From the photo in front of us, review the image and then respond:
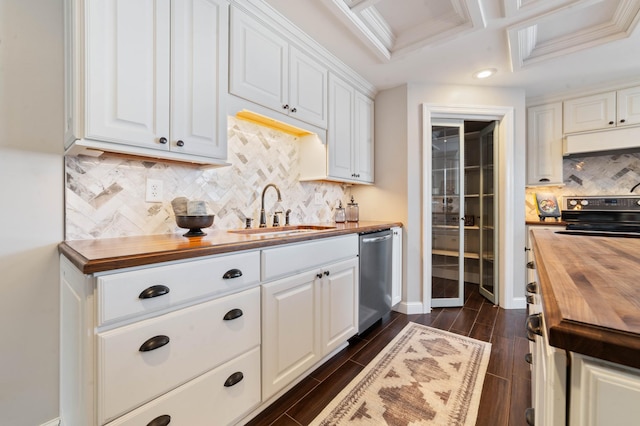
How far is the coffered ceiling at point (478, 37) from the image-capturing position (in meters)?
1.78

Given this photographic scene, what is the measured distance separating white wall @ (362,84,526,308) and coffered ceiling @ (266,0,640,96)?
0.16 m

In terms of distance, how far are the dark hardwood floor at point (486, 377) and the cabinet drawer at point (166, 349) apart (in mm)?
527

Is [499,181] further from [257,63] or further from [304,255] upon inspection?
[257,63]

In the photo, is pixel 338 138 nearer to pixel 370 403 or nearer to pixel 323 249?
pixel 323 249

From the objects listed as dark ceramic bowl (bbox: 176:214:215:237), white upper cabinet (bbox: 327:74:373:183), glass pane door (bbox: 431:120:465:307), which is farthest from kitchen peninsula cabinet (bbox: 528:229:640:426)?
glass pane door (bbox: 431:120:465:307)

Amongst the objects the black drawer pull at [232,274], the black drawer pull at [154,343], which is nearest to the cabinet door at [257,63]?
the black drawer pull at [232,274]

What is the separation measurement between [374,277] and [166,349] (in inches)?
65.3

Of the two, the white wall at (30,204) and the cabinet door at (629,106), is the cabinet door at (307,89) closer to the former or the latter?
the white wall at (30,204)

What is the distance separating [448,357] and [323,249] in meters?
1.23

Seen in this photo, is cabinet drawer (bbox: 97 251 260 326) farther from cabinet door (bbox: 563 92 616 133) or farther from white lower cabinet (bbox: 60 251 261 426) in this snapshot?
cabinet door (bbox: 563 92 616 133)

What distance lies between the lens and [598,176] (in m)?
3.07

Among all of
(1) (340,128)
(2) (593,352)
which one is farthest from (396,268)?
(2) (593,352)

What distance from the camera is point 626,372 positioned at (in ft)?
1.27

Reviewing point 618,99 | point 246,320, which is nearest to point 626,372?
point 246,320
